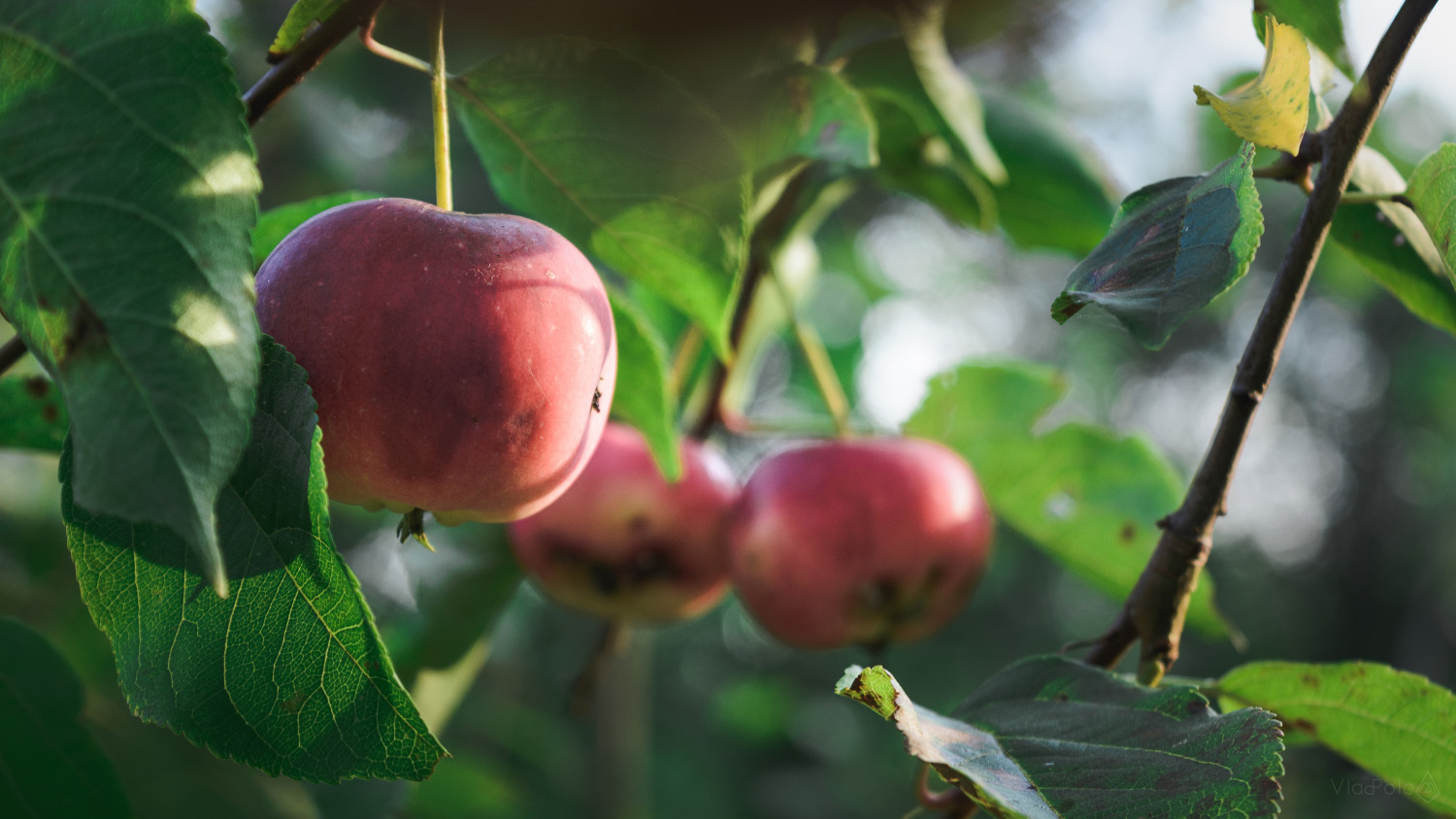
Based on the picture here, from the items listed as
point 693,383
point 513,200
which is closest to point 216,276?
point 513,200

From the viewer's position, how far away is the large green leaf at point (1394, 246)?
440 mm

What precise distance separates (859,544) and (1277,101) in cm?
45

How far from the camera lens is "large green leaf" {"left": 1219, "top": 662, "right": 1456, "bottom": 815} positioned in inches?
17.6

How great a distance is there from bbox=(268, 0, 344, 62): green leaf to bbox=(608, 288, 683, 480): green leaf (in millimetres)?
203

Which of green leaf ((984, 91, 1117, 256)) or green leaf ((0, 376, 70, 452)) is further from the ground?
green leaf ((984, 91, 1117, 256))

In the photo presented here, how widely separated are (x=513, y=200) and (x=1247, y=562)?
24.5 ft

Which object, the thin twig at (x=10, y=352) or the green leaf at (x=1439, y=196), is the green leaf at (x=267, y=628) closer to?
the thin twig at (x=10, y=352)

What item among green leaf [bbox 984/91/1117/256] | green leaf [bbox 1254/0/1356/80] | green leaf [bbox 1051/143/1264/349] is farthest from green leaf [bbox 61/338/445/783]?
green leaf [bbox 984/91/1117/256]

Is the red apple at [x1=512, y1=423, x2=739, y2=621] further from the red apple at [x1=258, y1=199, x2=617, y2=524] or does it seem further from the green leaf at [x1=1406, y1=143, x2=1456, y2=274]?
the green leaf at [x1=1406, y1=143, x2=1456, y2=274]

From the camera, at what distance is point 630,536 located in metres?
0.80

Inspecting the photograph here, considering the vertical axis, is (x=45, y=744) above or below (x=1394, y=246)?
below

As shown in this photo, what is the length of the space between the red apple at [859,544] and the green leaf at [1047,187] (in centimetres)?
20

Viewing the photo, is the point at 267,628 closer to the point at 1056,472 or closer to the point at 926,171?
the point at 926,171

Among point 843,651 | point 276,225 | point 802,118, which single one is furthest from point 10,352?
point 843,651
